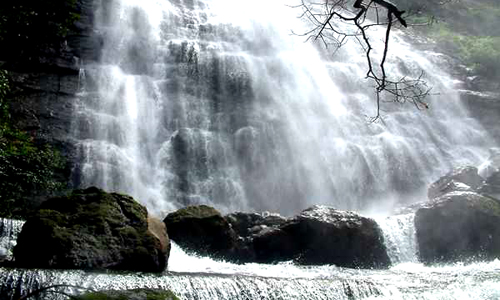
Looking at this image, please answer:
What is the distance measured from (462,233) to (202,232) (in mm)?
9193

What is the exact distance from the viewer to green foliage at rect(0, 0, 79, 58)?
9.92 metres

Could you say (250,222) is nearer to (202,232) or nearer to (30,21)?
(202,232)

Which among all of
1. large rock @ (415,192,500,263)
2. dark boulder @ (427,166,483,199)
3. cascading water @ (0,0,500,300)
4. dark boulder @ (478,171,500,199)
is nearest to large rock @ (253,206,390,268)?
cascading water @ (0,0,500,300)

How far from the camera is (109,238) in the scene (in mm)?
11648

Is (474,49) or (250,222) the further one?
(474,49)

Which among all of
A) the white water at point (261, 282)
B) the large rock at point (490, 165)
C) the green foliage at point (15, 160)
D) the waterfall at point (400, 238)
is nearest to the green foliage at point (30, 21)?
the green foliage at point (15, 160)

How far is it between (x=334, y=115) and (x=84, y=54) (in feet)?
42.8

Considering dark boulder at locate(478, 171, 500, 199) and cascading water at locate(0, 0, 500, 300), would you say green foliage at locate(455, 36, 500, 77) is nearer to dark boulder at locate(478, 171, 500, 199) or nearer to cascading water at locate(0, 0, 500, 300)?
cascading water at locate(0, 0, 500, 300)

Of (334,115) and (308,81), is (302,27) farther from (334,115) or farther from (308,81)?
(334,115)

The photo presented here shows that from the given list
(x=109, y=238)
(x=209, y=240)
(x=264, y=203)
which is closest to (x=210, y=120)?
(x=264, y=203)

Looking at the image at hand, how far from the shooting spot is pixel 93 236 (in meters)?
11.4

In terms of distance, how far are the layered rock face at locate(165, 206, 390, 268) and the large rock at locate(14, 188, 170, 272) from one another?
266 cm

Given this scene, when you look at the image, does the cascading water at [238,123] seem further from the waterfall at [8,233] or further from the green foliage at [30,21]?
the green foliage at [30,21]

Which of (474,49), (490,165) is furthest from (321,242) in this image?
(474,49)
